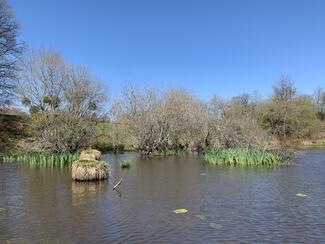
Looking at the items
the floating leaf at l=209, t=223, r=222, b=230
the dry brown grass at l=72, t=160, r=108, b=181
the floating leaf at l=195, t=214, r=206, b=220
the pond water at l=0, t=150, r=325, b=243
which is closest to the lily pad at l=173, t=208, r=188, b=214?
the pond water at l=0, t=150, r=325, b=243

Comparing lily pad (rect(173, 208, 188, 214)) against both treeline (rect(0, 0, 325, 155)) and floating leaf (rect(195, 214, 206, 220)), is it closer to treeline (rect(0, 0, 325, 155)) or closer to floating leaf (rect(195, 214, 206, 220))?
floating leaf (rect(195, 214, 206, 220))

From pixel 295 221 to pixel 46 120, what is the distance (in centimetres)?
2480

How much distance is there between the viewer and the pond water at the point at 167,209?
25.4ft

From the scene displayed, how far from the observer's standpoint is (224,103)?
32562mm

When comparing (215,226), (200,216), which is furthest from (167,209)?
(215,226)

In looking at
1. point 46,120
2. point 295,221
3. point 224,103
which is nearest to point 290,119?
point 224,103

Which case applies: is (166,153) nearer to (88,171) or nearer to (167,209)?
(88,171)

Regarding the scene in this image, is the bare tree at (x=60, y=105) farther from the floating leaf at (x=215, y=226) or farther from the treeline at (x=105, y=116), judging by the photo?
the floating leaf at (x=215, y=226)

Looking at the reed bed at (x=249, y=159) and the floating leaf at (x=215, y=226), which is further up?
the reed bed at (x=249, y=159)

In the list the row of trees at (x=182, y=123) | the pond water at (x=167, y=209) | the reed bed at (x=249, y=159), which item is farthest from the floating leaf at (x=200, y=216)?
the row of trees at (x=182, y=123)

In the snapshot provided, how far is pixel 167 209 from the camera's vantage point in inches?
402

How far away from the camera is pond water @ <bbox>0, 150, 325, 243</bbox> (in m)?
7.75

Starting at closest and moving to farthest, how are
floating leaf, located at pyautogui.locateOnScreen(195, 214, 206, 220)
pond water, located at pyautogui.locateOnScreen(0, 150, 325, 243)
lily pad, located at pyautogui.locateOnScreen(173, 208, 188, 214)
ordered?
pond water, located at pyautogui.locateOnScreen(0, 150, 325, 243) < floating leaf, located at pyautogui.locateOnScreen(195, 214, 206, 220) < lily pad, located at pyautogui.locateOnScreen(173, 208, 188, 214)

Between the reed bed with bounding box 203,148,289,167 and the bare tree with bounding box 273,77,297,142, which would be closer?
the reed bed with bounding box 203,148,289,167
